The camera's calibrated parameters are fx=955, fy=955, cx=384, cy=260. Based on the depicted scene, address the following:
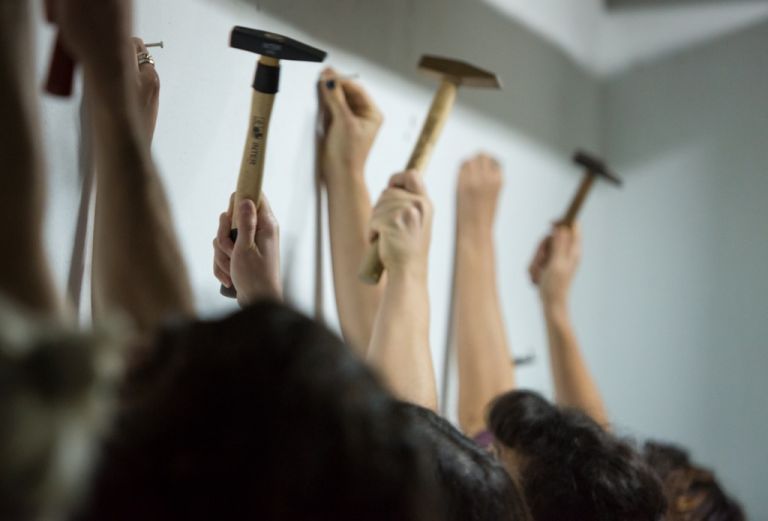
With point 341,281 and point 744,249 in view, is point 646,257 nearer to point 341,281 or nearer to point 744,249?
point 744,249

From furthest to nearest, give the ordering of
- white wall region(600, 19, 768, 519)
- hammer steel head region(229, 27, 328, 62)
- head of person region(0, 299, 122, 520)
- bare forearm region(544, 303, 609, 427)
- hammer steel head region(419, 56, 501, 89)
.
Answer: white wall region(600, 19, 768, 519)
bare forearm region(544, 303, 609, 427)
hammer steel head region(419, 56, 501, 89)
hammer steel head region(229, 27, 328, 62)
head of person region(0, 299, 122, 520)

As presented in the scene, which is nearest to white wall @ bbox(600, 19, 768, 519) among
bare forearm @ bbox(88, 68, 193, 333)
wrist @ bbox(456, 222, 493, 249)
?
wrist @ bbox(456, 222, 493, 249)

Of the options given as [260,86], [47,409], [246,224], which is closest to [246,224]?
[246,224]

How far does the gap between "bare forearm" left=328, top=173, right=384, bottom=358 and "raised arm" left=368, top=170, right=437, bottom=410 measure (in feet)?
0.14

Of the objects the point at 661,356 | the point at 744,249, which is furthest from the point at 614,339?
the point at 744,249

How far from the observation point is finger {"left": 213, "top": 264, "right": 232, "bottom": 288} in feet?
3.13

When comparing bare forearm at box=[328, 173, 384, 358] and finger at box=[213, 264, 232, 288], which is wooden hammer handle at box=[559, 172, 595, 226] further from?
finger at box=[213, 264, 232, 288]

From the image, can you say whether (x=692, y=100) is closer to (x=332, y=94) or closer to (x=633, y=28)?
(x=633, y=28)

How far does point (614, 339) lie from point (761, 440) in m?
0.32

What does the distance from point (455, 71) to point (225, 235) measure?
1.35ft

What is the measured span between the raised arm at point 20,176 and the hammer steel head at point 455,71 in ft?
2.45

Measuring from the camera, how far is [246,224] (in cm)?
91

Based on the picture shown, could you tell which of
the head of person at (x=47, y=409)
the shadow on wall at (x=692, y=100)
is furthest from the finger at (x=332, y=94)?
the shadow on wall at (x=692, y=100)

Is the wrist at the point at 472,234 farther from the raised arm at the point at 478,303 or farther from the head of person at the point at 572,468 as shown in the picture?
the head of person at the point at 572,468
